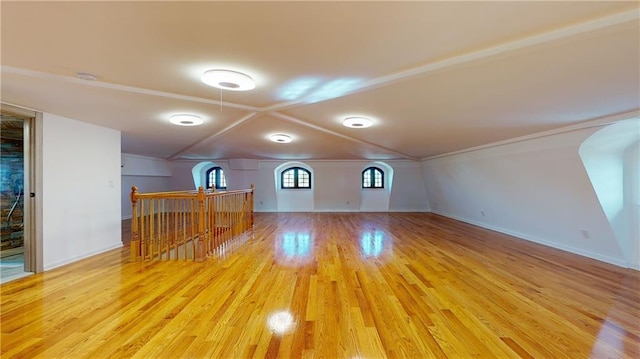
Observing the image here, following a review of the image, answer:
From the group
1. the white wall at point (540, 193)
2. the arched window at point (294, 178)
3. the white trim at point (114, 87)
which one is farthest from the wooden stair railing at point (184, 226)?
the white wall at point (540, 193)

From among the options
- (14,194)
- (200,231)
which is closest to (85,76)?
(200,231)

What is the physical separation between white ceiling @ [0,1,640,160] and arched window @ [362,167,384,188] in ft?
21.9

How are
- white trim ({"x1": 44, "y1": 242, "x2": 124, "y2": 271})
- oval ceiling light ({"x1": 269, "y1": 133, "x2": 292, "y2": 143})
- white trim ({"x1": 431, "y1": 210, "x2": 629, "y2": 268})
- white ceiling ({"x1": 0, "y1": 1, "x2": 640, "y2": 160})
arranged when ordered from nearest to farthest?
white ceiling ({"x1": 0, "y1": 1, "x2": 640, "y2": 160})
white trim ({"x1": 44, "y1": 242, "x2": 124, "y2": 271})
white trim ({"x1": 431, "y1": 210, "x2": 629, "y2": 268})
oval ceiling light ({"x1": 269, "y1": 133, "x2": 292, "y2": 143})

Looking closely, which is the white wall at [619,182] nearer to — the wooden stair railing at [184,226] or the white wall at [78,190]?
the wooden stair railing at [184,226]

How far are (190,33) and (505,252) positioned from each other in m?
5.34

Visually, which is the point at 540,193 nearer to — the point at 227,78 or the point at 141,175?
the point at 227,78

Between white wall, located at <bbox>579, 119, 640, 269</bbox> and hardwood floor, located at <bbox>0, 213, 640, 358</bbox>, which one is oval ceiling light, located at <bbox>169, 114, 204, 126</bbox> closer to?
hardwood floor, located at <bbox>0, 213, 640, 358</bbox>

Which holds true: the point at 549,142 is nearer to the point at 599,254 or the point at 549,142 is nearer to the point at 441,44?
the point at 599,254

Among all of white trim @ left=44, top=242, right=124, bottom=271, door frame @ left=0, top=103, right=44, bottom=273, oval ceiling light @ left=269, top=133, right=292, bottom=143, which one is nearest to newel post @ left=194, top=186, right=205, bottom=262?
white trim @ left=44, top=242, right=124, bottom=271

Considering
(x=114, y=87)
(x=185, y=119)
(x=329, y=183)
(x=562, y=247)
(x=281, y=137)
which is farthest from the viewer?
(x=329, y=183)

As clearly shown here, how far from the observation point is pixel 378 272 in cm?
362

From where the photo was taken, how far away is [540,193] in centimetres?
479

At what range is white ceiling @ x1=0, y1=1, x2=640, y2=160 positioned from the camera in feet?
5.41

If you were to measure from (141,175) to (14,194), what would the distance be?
4.25m
